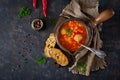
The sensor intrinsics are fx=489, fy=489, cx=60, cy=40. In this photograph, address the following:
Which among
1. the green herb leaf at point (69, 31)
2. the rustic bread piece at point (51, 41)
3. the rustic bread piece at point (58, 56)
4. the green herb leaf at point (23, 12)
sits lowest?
the rustic bread piece at point (58, 56)

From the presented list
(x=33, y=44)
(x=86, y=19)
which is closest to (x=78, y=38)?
(x=86, y=19)

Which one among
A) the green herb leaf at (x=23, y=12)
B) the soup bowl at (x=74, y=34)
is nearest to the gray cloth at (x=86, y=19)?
the soup bowl at (x=74, y=34)

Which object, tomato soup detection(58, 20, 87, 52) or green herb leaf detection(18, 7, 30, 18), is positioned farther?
green herb leaf detection(18, 7, 30, 18)

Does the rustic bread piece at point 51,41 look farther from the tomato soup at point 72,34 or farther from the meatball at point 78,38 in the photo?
the meatball at point 78,38

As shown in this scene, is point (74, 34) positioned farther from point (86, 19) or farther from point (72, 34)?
point (86, 19)

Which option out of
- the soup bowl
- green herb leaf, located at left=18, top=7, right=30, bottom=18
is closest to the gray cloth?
the soup bowl

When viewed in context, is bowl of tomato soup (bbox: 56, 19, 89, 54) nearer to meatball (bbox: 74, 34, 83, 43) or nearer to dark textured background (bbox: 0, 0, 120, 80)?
meatball (bbox: 74, 34, 83, 43)
